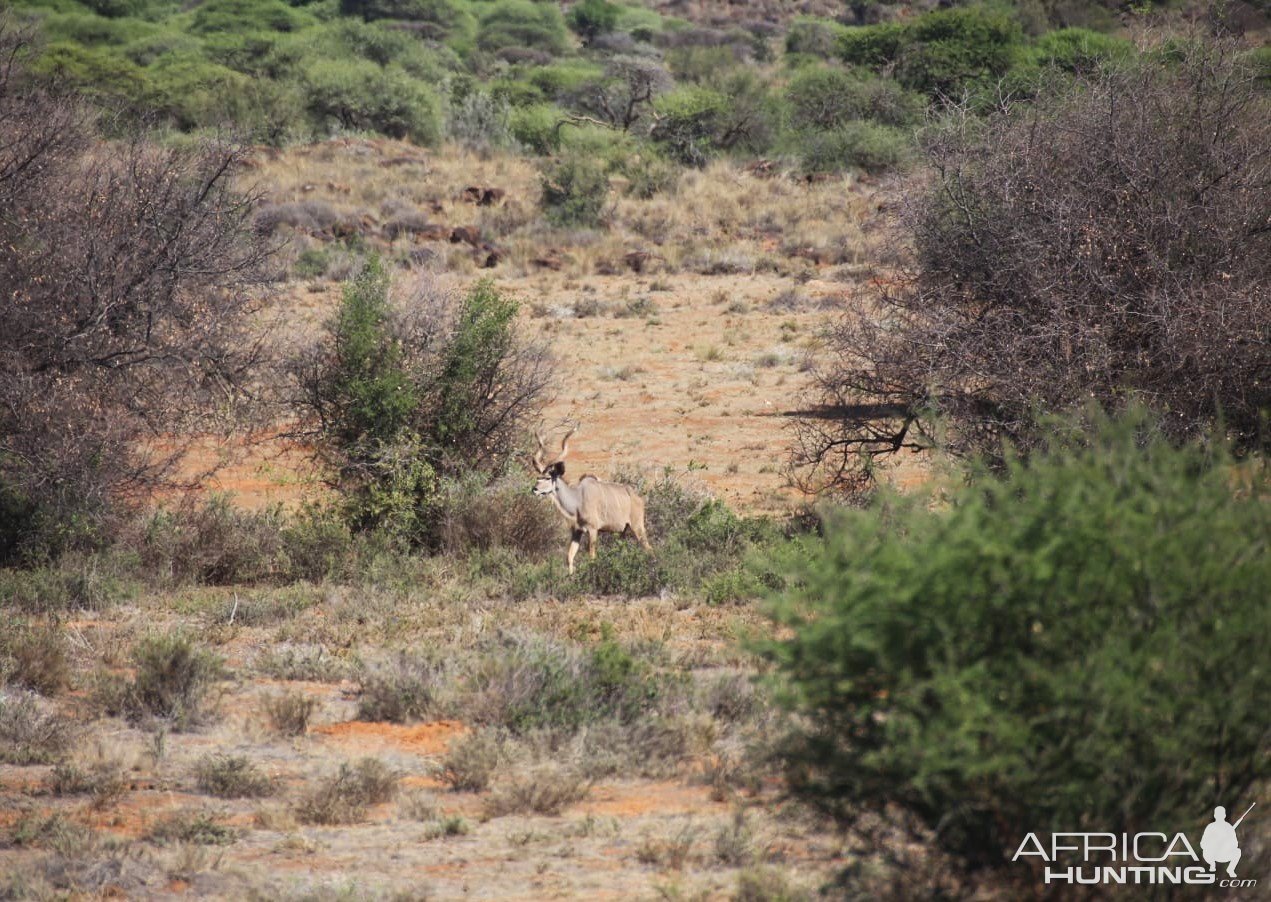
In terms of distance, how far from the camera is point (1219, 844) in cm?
425

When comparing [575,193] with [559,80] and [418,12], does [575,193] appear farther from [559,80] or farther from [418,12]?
[418,12]

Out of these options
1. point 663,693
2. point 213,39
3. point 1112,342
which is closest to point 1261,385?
point 1112,342

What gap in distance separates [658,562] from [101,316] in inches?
171

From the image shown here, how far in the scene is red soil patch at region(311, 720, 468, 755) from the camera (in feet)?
23.9

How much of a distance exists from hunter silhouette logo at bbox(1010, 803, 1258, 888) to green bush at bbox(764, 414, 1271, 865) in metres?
0.04

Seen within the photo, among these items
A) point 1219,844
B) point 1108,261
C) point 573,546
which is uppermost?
point 1108,261

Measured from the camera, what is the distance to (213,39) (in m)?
49.3

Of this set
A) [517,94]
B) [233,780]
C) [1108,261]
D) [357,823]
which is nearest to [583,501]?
[1108,261]

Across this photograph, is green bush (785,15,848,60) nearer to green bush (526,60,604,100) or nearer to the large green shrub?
green bush (526,60,604,100)

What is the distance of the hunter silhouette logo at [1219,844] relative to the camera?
13.9 feet

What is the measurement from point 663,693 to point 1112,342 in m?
4.45

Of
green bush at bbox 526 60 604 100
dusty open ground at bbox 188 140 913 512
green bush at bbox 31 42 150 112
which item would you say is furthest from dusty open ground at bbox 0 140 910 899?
green bush at bbox 526 60 604 100

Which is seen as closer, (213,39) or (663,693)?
(663,693)

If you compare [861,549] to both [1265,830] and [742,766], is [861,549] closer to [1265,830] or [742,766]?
[1265,830]
